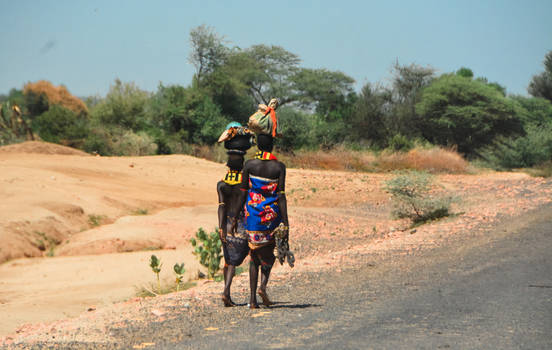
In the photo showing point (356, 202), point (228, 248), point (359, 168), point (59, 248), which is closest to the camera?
point (228, 248)

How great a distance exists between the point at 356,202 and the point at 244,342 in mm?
16295

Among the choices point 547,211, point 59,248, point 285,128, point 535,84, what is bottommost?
point 59,248

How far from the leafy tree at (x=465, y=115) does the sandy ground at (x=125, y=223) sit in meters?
18.9

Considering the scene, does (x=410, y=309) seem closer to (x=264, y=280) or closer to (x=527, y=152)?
(x=264, y=280)

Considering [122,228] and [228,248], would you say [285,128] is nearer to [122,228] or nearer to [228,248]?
[122,228]

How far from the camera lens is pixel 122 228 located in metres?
13.6

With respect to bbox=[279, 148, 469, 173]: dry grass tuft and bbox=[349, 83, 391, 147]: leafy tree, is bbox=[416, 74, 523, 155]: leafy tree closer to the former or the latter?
bbox=[349, 83, 391, 147]: leafy tree

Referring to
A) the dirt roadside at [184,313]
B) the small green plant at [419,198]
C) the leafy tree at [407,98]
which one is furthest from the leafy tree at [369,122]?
the dirt roadside at [184,313]

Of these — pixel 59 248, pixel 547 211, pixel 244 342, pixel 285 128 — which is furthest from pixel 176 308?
pixel 285 128

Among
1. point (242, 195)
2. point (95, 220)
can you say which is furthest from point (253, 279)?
point (95, 220)

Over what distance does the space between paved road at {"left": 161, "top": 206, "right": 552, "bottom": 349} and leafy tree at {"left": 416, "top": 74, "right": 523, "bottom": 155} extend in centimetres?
3455

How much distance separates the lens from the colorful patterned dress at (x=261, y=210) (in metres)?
5.93

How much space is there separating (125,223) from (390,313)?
9389 millimetres

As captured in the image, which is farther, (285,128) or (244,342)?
(285,128)
